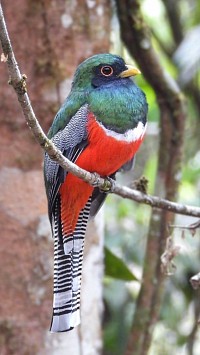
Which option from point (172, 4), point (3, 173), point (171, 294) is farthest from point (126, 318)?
point (172, 4)

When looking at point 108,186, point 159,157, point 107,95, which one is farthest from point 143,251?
point 107,95

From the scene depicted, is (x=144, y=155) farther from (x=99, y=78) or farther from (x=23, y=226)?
(x=99, y=78)

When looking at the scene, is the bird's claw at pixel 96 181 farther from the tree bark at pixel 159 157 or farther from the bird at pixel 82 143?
the tree bark at pixel 159 157

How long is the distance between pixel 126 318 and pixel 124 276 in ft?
2.22

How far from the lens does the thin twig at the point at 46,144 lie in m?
1.54

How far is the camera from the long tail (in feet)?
6.86

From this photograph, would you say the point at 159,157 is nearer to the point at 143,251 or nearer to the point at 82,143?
the point at 143,251

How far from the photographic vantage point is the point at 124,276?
116 inches

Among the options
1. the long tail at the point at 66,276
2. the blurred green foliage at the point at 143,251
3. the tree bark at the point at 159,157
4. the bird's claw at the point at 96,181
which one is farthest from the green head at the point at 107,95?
the blurred green foliage at the point at 143,251

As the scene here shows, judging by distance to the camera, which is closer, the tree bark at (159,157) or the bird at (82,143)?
the bird at (82,143)

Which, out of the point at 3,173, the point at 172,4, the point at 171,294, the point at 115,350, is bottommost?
the point at 115,350

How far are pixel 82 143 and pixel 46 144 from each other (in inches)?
15.4

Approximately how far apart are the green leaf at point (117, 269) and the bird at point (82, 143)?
0.67 m

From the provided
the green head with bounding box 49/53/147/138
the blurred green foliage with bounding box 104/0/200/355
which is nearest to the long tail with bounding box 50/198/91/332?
the green head with bounding box 49/53/147/138
